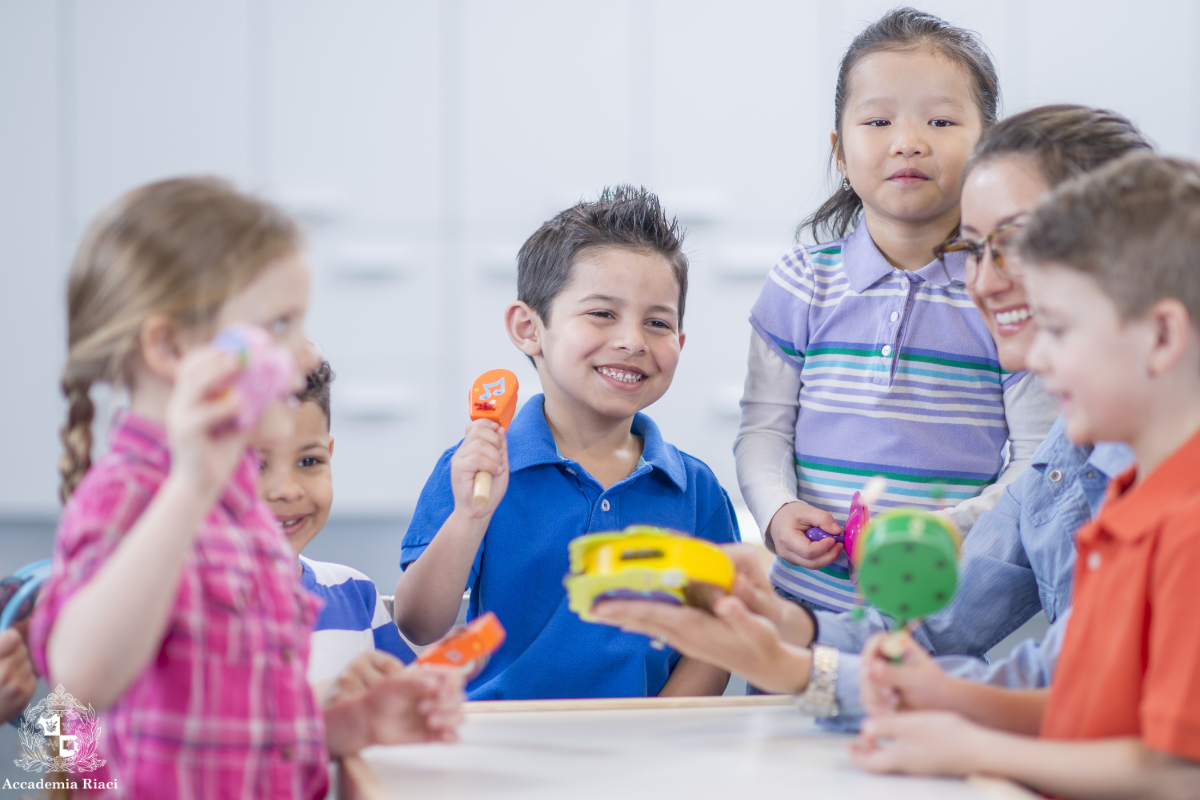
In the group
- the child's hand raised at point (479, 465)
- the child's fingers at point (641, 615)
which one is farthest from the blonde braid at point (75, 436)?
the child's hand raised at point (479, 465)

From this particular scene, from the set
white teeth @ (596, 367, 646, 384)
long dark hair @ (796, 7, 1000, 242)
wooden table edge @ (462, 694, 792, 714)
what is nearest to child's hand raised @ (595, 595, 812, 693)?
wooden table edge @ (462, 694, 792, 714)

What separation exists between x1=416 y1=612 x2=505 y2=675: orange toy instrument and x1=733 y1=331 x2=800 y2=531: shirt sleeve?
2.17 feet

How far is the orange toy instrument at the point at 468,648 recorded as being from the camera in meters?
0.91

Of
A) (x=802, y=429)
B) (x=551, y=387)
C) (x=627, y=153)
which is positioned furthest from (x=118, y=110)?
(x=802, y=429)

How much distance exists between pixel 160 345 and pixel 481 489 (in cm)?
54

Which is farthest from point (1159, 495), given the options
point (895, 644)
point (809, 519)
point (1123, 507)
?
point (809, 519)

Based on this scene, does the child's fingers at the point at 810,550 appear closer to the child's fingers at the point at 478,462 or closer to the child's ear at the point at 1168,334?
the child's fingers at the point at 478,462

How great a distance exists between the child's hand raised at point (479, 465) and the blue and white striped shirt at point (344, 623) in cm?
15

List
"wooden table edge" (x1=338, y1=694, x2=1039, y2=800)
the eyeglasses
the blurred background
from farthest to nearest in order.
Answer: the blurred background → the eyeglasses → "wooden table edge" (x1=338, y1=694, x2=1039, y2=800)

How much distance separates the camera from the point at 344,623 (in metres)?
1.23

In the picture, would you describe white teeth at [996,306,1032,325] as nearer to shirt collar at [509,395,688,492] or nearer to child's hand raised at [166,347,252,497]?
shirt collar at [509,395,688,492]

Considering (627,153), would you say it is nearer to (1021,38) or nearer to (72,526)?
(1021,38)

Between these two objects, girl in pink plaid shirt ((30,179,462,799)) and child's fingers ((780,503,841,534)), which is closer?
girl in pink plaid shirt ((30,179,462,799))

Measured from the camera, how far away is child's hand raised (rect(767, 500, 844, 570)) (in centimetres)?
139
